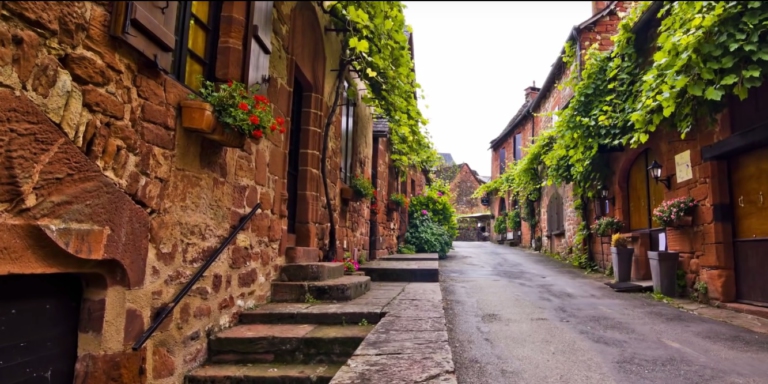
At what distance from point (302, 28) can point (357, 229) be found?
11.7 feet

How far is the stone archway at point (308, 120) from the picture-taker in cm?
484

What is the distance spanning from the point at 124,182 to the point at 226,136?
2.38ft

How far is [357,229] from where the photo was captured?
24.4ft

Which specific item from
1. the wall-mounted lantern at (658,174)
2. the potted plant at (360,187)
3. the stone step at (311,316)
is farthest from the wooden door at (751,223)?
the potted plant at (360,187)

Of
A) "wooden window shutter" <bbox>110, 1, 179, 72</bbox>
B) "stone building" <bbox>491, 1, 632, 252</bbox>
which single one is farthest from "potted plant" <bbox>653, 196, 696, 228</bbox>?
"wooden window shutter" <bbox>110, 1, 179, 72</bbox>

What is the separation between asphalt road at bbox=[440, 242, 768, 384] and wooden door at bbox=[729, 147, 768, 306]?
874 millimetres

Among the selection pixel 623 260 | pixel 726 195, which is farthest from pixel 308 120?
pixel 623 260

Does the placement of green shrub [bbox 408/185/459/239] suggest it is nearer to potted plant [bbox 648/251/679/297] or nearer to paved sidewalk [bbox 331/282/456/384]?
potted plant [bbox 648/251/679/297]

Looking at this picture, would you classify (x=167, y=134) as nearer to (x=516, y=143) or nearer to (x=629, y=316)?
(x=629, y=316)

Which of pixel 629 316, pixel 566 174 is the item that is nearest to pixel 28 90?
pixel 629 316

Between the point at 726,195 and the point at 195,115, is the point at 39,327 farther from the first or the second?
the point at 726,195

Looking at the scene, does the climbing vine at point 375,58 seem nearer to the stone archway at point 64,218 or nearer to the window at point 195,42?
the window at point 195,42

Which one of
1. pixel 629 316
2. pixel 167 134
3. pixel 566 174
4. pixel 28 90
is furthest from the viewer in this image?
pixel 566 174

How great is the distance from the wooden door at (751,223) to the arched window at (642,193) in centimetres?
174
